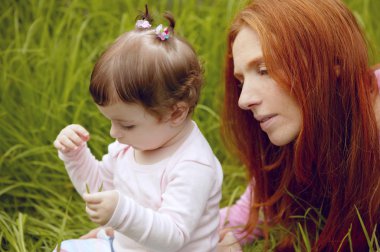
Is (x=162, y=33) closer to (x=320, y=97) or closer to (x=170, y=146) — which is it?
(x=170, y=146)

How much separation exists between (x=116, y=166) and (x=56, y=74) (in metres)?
1.10

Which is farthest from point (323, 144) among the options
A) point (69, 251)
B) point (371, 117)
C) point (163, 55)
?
point (69, 251)

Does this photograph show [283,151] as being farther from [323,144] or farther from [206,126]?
[206,126]

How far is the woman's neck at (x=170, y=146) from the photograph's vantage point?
183 centimetres

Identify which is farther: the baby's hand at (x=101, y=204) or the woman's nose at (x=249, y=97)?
the woman's nose at (x=249, y=97)

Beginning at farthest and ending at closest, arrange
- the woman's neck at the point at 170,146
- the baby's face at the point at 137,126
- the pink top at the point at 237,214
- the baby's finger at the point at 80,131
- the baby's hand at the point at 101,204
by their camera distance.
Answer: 1. the pink top at the point at 237,214
2. the baby's finger at the point at 80,131
3. the woman's neck at the point at 170,146
4. the baby's face at the point at 137,126
5. the baby's hand at the point at 101,204

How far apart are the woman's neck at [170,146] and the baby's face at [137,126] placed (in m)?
0.02

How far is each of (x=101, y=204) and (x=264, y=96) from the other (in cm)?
59

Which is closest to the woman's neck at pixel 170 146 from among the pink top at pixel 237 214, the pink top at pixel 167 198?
the pink top at pixel 167 198

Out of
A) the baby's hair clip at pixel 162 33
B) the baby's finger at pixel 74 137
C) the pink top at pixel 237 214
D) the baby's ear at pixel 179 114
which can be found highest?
the baby's hair clip at pixel 162 33

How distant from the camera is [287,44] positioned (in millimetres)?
1888

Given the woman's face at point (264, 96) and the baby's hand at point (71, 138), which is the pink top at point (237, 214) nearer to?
the woman's face at point (264, 96)

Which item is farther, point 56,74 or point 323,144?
point 56,74

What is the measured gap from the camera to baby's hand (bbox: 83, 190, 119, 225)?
160 cm
